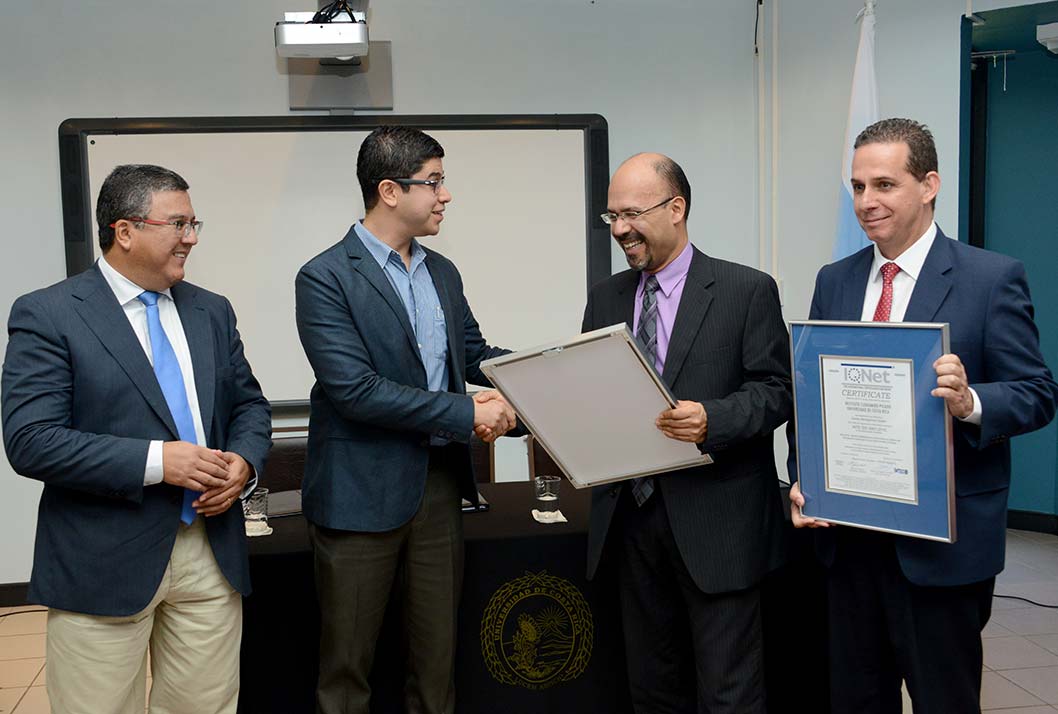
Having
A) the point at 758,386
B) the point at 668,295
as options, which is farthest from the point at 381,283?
the point at 758,386

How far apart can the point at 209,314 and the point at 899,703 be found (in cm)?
185

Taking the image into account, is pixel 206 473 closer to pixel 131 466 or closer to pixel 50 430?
pixel 131 466

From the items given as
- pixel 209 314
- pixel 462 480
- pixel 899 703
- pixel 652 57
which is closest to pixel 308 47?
pixel 652 57

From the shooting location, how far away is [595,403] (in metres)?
2.06

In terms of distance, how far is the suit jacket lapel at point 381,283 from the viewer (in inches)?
87.5

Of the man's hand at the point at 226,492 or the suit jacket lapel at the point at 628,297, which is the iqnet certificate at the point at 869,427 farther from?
the man's hand at the point at 226,492

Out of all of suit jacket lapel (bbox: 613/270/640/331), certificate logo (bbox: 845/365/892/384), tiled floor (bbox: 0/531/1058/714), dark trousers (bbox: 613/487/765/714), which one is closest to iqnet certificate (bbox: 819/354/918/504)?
certificate logo (bbox: 845/365/892/384)

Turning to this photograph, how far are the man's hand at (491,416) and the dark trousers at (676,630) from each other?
344 millimetres

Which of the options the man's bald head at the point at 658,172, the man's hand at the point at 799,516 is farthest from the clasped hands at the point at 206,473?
the man's hand at the point at 799,516

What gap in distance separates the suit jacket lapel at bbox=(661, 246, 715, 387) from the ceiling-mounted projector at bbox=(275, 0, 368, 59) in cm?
Result: 228

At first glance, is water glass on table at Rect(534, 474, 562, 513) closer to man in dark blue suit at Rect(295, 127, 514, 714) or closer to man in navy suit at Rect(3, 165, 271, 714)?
man in dark blue suit at Rect(295, 127, 514, 714)

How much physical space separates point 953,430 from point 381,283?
4.36ft

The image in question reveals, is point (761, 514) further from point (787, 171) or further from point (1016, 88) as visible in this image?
point (1016, 88)

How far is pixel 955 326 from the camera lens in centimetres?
187
